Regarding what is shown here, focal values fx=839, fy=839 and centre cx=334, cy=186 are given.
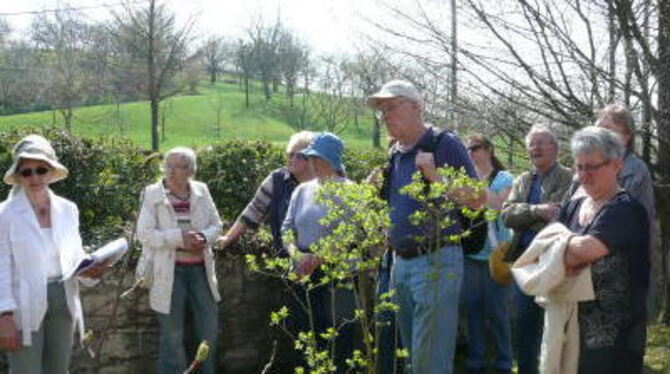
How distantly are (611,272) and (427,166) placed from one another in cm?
97

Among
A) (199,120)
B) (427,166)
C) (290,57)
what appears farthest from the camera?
(199,120)

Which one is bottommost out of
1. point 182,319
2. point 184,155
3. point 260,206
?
point 182,319

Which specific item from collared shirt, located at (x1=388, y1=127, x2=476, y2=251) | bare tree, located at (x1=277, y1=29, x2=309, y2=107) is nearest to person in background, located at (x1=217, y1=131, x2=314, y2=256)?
collared shirt, located at (x1=388, y1=127, x2=476, y2=251)

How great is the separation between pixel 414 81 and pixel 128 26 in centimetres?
1708

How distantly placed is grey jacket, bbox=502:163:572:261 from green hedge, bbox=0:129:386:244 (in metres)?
2.63

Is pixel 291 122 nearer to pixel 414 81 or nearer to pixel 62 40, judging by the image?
pixel 62 40

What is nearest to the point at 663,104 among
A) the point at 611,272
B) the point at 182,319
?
the point at 611,272

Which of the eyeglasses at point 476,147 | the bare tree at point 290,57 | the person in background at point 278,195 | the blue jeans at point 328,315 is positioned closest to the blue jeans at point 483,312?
the eyeglasses at point 476,147

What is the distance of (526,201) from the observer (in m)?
5.69

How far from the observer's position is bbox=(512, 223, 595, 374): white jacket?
11.5 ft

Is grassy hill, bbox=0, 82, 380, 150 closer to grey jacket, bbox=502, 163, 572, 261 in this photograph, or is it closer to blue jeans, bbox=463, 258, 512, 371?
blue jeans, bbox=463, 258, 512, 371

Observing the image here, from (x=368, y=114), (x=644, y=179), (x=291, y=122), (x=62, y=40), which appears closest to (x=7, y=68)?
(x=62, y=40)

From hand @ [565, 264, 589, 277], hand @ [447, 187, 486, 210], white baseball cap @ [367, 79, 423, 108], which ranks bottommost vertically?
hand @ [565, 264, 589, 277]

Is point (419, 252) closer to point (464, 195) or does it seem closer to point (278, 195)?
point (464, 195)
